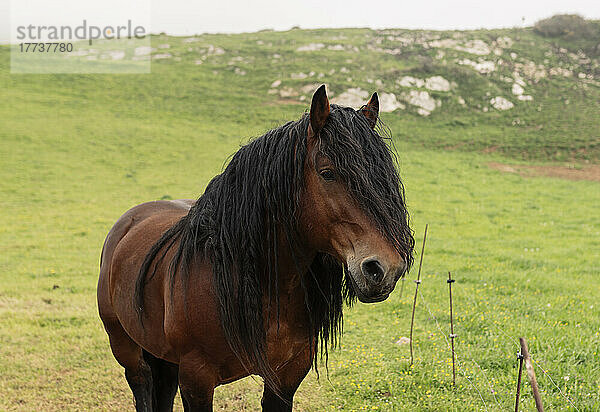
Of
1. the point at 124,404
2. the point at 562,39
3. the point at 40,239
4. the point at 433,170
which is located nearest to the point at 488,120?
the point at 433,170

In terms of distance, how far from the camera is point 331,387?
15.4ft

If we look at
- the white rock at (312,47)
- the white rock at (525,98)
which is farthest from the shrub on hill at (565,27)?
the white rock at (312,47)

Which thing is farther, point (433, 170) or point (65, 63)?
point (65, 63)

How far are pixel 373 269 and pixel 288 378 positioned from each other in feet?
3.85

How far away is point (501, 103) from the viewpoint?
26906 millimetres

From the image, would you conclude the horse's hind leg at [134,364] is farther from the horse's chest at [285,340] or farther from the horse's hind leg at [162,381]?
the horse's chest at [285,340]

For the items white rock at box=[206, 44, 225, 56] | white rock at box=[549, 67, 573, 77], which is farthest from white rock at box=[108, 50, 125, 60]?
white rock at box=[549, 67, 573, 77]

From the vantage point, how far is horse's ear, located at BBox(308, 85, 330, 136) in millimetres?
1986

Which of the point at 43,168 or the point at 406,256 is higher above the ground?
the point at 406,256

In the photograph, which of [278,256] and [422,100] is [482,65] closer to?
[422,100]

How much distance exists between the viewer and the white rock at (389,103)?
25.9 metres

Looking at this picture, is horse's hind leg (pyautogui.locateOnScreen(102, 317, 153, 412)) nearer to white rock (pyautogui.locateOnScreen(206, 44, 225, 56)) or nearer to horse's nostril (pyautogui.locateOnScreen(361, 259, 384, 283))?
horse's nostril (pyautogui.locateOnScreen(361, 259, 384, 283))

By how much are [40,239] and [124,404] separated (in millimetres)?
8206

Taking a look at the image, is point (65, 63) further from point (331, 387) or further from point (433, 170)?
point (331, 387)
